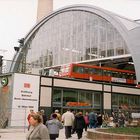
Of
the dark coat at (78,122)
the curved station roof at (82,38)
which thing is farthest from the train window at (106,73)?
the dark coat at (78,122)

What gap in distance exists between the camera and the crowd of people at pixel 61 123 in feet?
24.1

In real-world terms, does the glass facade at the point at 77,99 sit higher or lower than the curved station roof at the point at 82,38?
lower

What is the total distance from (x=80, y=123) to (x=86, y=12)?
50023mm

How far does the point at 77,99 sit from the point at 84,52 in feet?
92.8

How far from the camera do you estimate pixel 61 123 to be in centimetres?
1280

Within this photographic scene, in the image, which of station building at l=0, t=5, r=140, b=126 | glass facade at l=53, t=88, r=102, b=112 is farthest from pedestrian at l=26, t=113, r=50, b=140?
glass facade at l=53, t=88, r=102, b=112

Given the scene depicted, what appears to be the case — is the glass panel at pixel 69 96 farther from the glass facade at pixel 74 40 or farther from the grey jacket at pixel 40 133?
the grey jacket at pixel 40 133

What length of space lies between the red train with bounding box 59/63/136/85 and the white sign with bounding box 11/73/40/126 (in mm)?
13188

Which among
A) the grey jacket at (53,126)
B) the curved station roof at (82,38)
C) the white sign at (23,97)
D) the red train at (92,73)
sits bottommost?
the grey jacket at (53,126)

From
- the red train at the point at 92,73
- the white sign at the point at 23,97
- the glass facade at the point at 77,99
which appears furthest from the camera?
the red train at the point at 92,73

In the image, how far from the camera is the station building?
36969 mm

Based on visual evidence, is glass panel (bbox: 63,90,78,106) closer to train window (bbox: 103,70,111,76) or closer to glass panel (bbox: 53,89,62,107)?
glass panel (bbox: 53,89,62,107)

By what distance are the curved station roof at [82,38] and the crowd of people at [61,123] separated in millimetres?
26276

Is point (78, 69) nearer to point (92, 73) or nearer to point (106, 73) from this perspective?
point (92, 73)
